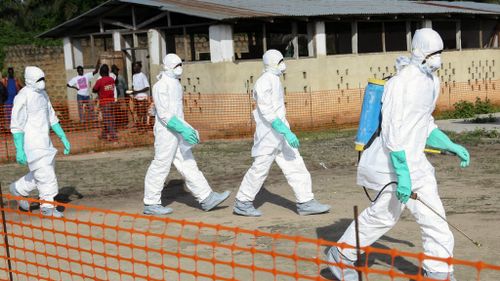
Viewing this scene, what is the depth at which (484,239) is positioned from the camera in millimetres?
6941

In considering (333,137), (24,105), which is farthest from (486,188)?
(333,137)

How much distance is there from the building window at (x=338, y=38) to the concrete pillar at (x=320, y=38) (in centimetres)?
31

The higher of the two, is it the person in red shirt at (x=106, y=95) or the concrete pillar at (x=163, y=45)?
the concrete pillar at (x=163, y=45)

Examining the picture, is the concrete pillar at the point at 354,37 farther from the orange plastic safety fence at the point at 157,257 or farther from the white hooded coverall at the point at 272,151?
the orange plastic safety fence at the point at 157,257

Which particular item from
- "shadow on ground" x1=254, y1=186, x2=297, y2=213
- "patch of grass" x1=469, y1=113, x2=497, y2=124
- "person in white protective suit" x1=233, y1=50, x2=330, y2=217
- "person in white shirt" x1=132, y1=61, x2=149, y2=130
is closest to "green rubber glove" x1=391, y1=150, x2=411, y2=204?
"person in white protective suit" x1=233, y1=50, x2=330, y2=217

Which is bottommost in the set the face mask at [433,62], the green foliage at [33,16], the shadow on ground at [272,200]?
the shadow on ground at [272,200]

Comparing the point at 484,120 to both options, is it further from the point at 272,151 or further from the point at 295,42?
the point at 272,151

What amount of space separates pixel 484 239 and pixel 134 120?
448 inches

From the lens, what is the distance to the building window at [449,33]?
22250 millimetres

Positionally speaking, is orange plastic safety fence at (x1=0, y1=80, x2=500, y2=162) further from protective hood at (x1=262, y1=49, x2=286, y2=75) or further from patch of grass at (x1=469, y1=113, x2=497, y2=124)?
protective hood at (x1=262, y1=49, x2=286, y2=75)

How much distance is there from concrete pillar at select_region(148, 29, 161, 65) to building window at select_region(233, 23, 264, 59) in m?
1.95

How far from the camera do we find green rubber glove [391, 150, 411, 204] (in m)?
5.40

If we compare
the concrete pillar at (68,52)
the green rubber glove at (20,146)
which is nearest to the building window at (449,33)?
the concrete pillar at (68,52)

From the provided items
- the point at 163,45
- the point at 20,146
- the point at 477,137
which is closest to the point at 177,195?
the point at 20,146
